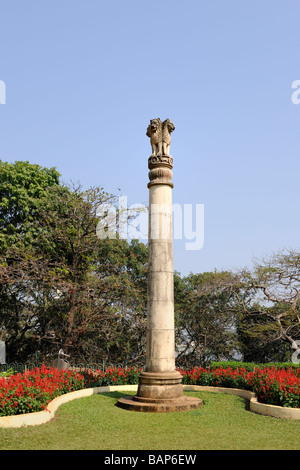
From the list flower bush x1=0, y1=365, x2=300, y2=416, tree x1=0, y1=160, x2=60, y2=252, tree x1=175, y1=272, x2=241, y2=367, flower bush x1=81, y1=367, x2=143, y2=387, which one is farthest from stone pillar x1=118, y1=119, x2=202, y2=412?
tree x1=175, y1=272, x2=241, y2=367

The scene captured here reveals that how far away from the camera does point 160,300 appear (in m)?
12.0

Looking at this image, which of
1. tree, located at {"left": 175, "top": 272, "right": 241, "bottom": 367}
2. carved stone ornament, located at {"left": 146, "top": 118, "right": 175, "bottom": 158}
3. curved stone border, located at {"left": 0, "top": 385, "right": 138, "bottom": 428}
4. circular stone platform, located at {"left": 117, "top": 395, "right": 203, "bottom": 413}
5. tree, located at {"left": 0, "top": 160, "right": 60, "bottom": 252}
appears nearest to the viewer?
curved stone border, located at {"left": 0, "top": 385, "right": 138, "bottom": 428}

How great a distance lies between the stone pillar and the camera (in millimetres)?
11281

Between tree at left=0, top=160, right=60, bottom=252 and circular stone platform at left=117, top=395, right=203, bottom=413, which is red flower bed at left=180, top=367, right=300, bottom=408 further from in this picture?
tree at left=0, top=160, right=60, bottom=252

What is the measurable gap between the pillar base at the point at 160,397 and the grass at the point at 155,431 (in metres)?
0.27

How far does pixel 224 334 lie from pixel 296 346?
6.39 meters

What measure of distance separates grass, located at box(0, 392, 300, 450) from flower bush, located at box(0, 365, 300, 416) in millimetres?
739

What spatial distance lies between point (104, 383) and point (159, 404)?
4.96 m

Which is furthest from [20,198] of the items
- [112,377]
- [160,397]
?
[160,397]

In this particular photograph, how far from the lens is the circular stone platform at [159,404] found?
10.8 m

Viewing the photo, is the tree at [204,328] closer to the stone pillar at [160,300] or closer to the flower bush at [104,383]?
the flower bush at [104,383]

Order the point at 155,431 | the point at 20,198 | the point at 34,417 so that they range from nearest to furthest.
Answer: the point at 155,431 < the point at 34,417 < the point at 20,198

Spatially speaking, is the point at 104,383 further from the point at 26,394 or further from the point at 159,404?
the point at 26,394
